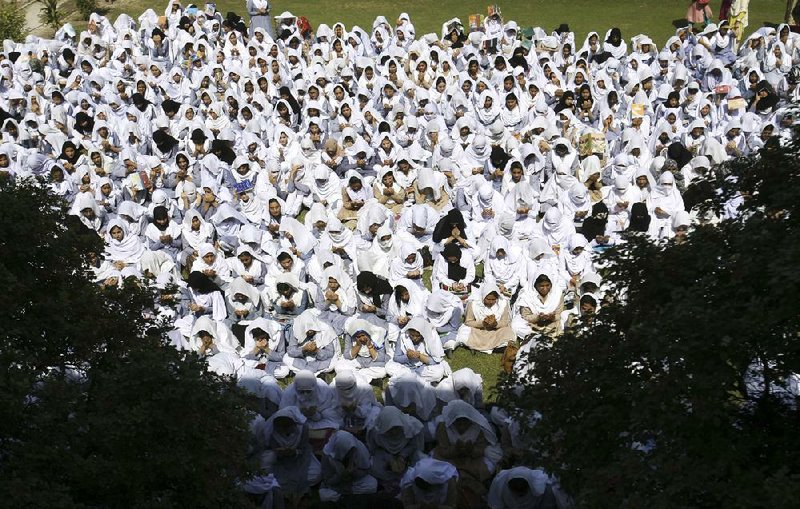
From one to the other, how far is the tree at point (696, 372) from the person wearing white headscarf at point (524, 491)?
229 cm

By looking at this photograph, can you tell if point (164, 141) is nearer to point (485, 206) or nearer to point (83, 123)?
point (83, 123)

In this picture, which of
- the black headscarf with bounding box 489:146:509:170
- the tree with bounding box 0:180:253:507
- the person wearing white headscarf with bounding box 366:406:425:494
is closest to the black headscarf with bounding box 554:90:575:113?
the black headscarf with bounding box 489:146:509:170

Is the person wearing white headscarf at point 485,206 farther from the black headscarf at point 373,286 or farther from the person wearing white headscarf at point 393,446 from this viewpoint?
the person wearing white headscarf at point 393,446

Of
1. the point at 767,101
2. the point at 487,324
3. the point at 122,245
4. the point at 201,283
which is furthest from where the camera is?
the point at 767,101

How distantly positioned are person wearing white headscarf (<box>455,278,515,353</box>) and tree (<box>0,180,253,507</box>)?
455 centimetres

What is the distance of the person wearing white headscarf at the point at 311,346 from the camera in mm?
9258

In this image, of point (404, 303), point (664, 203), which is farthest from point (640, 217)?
point (404, 303)

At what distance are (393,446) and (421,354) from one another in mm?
1549

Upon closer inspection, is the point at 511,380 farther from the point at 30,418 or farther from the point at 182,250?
the point at 182,250

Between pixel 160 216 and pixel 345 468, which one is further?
pixel 160 216

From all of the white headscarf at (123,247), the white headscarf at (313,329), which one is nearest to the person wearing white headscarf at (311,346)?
the white headscarf at (313,329)

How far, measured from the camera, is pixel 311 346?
923 centimetres

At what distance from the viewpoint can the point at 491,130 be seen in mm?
14883

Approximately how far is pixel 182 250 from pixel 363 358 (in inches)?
153
